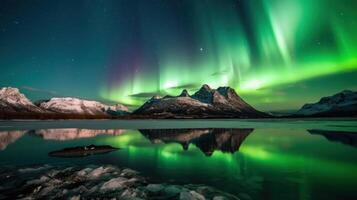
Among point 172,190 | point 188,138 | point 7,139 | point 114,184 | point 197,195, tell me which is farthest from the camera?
point 188,138

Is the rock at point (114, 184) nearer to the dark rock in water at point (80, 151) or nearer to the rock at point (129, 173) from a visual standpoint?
the rock at point (129, 173)

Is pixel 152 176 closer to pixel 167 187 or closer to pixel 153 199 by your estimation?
pixel 167 187

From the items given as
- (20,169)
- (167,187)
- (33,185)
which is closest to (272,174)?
(167,187)

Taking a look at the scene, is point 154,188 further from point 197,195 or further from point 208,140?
point 208,140

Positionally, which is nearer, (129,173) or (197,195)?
(197,195)

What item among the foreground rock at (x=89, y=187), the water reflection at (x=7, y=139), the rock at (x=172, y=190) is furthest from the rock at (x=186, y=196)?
the water reflection at (x=7, y=139)

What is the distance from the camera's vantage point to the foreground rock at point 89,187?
15.8 metres

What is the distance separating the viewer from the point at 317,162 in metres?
28.0

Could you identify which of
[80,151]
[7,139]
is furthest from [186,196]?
[7,139]

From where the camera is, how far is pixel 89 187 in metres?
17.5

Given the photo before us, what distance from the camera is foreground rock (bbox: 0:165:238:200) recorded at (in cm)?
1581

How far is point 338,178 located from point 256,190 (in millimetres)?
8541

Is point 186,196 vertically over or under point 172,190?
under

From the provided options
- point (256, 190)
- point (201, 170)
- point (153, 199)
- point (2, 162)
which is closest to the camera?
point (153, 199)
